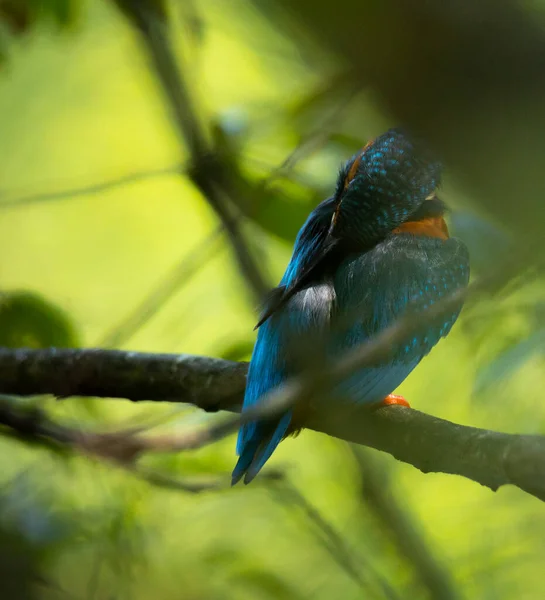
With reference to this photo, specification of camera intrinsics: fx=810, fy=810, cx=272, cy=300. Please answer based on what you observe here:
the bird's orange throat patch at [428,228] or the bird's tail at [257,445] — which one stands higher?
the bird's orange throat patch at [428,228]

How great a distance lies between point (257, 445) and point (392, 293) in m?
0.59

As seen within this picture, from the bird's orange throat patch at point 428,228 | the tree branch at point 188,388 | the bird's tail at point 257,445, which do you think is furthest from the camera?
the bird's orange throat patch at point 428,228

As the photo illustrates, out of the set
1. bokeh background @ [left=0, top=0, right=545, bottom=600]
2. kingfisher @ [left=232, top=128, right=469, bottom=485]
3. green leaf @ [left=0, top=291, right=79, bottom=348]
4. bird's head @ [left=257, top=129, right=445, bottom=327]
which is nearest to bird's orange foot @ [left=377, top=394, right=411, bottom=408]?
kingfisher @ [left=232, top=128, right=469, bottom=485]

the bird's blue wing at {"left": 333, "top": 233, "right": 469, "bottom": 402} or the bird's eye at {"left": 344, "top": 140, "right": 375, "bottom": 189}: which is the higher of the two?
the bird's eye at {"left": 344, "top": 140, "right": 375, "bottom": 189}

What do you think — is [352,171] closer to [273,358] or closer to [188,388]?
[273,358]

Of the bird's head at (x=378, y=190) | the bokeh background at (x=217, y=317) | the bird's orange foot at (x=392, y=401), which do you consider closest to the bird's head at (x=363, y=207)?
the bird's head at (x=378, y=190)

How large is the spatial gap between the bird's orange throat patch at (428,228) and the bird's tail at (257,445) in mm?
782

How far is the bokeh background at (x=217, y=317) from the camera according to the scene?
5.20 ft

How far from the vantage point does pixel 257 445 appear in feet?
7.04

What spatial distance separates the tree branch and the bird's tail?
0.10 meters

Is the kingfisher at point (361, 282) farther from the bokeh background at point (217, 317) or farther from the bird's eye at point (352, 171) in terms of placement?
the bokeh background at point (217, 317)

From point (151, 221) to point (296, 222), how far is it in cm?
332

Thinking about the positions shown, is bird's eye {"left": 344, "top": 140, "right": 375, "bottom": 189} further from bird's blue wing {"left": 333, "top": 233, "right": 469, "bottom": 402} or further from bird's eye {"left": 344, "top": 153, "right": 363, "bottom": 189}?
bird's blue wing {"left": 333, "top": 233, "right": 469, "bottom": 402}

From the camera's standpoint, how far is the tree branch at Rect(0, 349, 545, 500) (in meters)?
1.81
